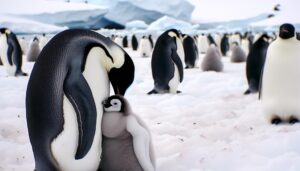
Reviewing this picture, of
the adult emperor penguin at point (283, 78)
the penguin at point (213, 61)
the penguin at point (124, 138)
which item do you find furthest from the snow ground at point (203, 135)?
the penguin at point (213, 61)

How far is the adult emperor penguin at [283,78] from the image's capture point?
98.0 inches

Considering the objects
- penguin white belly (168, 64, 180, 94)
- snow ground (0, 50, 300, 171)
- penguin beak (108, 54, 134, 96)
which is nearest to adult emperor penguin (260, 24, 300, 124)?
snow ground (0, 50, 300, 171)

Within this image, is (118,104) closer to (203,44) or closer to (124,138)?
(124,138)

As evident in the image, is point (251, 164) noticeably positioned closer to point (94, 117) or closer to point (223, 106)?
point (94, 117)

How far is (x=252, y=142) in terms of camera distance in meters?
2.15

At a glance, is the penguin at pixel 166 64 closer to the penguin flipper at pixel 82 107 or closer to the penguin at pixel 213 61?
the penguin at pixel 213 61

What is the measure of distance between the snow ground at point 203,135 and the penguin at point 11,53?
179cm

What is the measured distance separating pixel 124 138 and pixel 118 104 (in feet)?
0.41

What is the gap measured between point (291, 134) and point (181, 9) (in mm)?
18656

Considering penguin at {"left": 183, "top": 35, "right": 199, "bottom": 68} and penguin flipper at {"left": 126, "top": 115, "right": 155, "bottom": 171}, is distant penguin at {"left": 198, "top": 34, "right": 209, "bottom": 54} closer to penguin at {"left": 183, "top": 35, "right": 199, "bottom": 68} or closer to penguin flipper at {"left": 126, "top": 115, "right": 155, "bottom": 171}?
penguin at {"left": 183, "top": 35, "right": 199, "bottom": 68}

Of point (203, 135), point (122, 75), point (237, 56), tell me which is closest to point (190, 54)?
point (237, 56)

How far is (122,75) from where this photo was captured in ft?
5.47

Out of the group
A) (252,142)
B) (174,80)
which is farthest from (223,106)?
(252,142)

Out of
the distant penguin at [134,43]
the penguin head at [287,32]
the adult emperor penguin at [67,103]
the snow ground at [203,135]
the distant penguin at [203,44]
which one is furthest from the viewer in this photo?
the distant penguin at [134,43]
